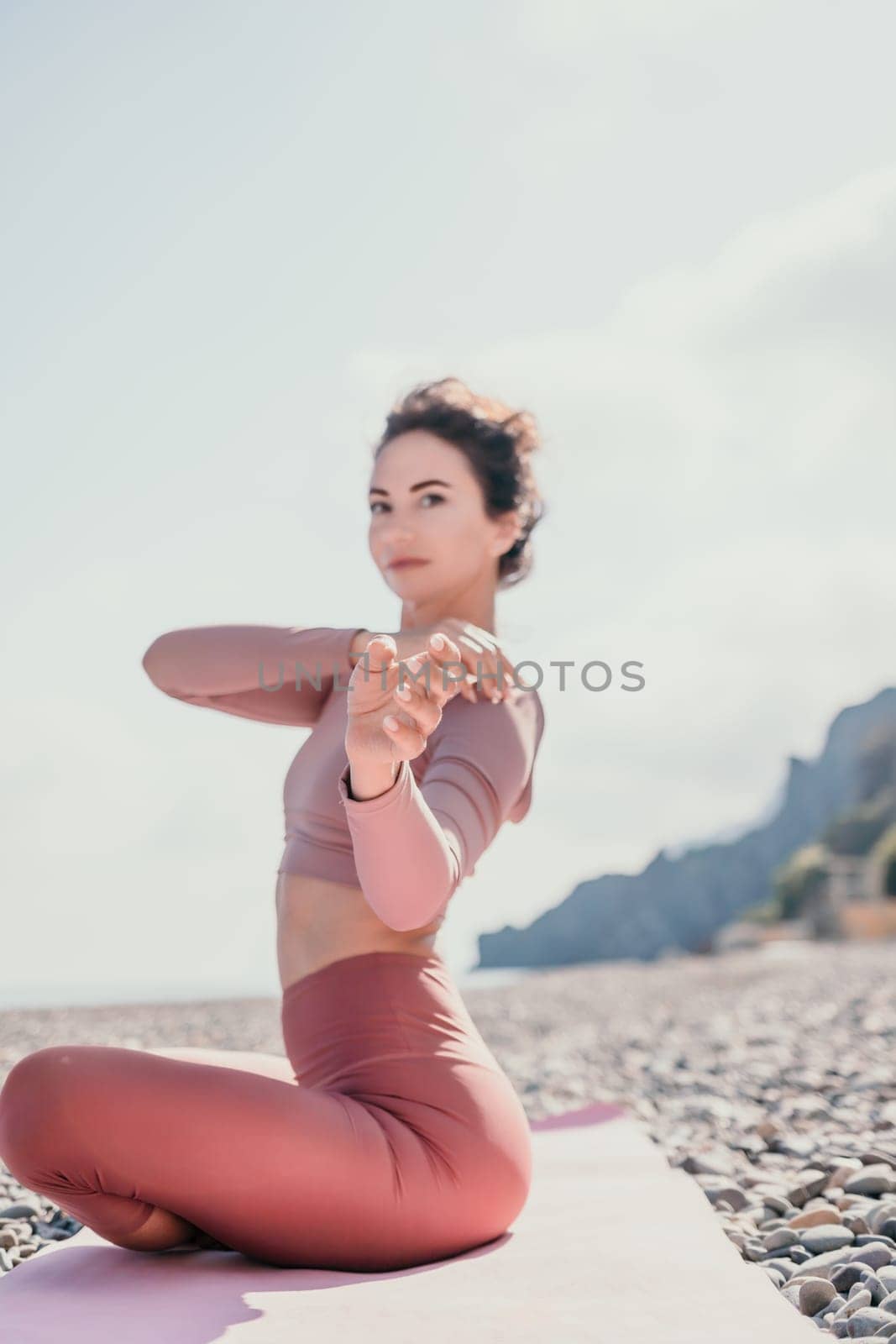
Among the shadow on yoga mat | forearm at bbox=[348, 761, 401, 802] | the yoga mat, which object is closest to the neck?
forearm at bbox=[348, 761, 401, 802]

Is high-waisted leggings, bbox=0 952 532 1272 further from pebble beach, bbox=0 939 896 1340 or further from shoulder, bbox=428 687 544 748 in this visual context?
shoulder, bbox=428 687 544 748

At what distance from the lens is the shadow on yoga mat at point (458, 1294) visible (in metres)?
2.09

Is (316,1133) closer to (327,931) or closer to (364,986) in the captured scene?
(364,986)

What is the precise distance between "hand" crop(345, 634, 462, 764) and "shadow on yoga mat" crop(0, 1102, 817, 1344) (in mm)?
1012

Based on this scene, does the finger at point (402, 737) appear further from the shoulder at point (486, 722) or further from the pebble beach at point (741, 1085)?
the pebble beach at point (741, 1085)

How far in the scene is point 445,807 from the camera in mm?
2604

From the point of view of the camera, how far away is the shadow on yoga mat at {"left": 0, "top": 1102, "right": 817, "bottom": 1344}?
6.87 ft

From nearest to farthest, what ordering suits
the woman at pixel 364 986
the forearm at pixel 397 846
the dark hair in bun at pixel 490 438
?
the forearm at pixel 397 846, the woman at pixel 364 986, the dark hair in bun at pixel 490 438

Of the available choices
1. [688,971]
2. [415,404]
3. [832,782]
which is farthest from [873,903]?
[832,782]

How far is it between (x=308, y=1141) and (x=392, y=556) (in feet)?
5.22

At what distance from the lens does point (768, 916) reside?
48.4m

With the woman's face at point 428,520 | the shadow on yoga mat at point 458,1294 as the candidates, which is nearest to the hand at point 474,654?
the woman's face at point 428,520

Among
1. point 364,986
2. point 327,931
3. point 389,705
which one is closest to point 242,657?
point 327,931

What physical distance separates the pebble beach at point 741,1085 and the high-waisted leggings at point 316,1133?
16.3 inches
